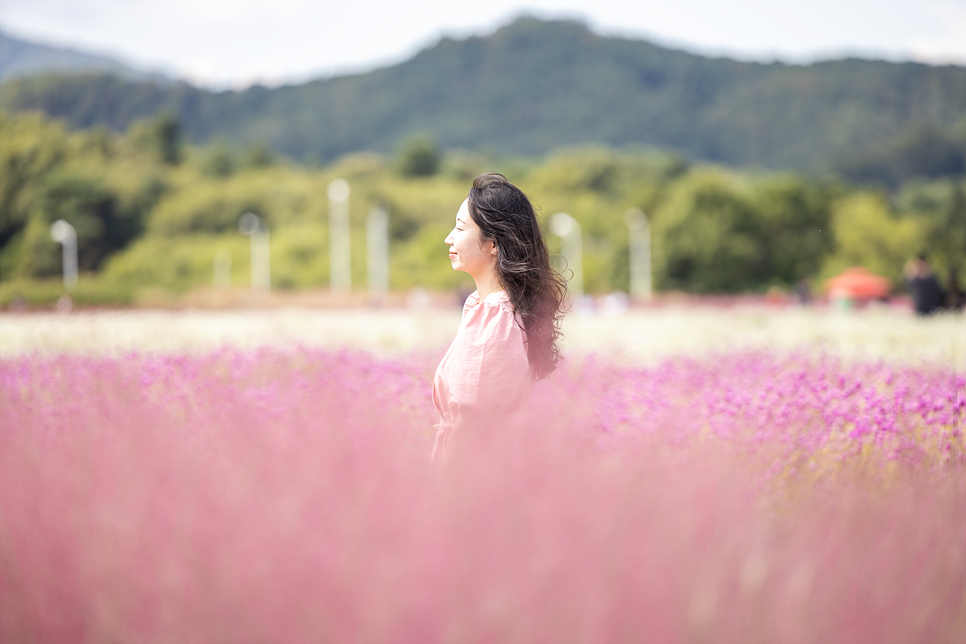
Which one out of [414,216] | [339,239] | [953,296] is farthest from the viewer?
[414,216]

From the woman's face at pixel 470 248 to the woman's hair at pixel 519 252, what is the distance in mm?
21

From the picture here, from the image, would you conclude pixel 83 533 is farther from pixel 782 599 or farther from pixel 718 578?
pixel 782 599

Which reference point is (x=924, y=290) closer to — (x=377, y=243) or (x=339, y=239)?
(x=339, y=239)

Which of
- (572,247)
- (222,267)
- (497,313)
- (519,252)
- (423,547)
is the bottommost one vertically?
(423,547)

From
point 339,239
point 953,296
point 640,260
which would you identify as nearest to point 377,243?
point 339,239

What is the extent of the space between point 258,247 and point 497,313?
258 ft

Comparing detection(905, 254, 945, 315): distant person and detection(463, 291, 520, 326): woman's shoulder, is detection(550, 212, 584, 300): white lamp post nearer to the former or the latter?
detection(905, 254, 945, 315): distant person

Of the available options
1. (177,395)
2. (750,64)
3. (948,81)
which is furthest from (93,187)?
(750,64)

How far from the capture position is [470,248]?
302cm

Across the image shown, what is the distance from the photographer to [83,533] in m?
1.69

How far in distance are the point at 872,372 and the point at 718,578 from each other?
6.21m

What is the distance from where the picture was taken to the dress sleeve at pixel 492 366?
281cm

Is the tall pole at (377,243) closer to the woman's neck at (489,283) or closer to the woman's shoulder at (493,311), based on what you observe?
the woman's neck at (489,283)

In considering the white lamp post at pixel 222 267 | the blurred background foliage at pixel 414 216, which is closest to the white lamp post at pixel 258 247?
the blurred background foliage at pixel 414 216
